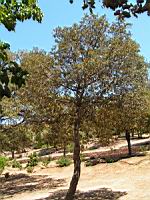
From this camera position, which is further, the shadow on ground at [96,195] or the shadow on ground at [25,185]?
the shadow on ground at [25,185]

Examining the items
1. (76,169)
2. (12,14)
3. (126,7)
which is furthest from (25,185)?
(126,7)

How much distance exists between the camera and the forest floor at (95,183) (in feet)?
66.0

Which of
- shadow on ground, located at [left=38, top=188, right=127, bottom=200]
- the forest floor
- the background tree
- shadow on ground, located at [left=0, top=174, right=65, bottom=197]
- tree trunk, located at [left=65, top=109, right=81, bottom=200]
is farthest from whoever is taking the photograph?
shadow on ground, located at [left=0, top=174, right=65, bottom=197]

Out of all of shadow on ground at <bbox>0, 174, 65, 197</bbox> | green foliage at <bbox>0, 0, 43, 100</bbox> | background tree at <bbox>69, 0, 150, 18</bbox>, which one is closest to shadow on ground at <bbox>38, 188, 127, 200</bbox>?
shadow on ground at <bbox>0, 174, 65, 197</bbox>

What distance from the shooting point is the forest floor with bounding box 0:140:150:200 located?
2012 centimetres

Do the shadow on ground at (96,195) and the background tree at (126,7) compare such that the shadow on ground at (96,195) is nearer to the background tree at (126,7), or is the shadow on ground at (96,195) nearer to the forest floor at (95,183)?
the forest floor at (95,183)

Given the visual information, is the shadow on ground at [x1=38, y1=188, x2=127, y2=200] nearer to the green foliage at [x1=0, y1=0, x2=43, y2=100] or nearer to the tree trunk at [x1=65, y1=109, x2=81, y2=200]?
the tree trunk at [x1=65, y1=109, x2=81, y2=200]

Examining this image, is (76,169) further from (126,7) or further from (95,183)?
(126,7)

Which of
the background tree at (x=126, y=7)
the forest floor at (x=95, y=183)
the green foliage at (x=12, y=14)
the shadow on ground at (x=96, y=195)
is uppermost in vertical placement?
the green foliage at (x=12, y=14)

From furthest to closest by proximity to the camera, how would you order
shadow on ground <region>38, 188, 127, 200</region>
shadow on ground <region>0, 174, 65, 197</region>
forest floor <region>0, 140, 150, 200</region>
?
1. shadow on ground <region>0, 174, 65, 197</region>
2. forest floor <region>0, 140, 150, 200</region>
3. shadow on ground <region>38, 188, 127, 200</region>

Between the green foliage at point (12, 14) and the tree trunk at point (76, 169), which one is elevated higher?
the green foliage at point (12, 14)

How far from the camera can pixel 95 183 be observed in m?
24.7

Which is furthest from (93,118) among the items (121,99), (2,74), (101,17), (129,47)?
(2,74)

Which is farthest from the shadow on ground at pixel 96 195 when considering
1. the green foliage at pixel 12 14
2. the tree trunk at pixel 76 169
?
the green foliage at pixel 12 14
